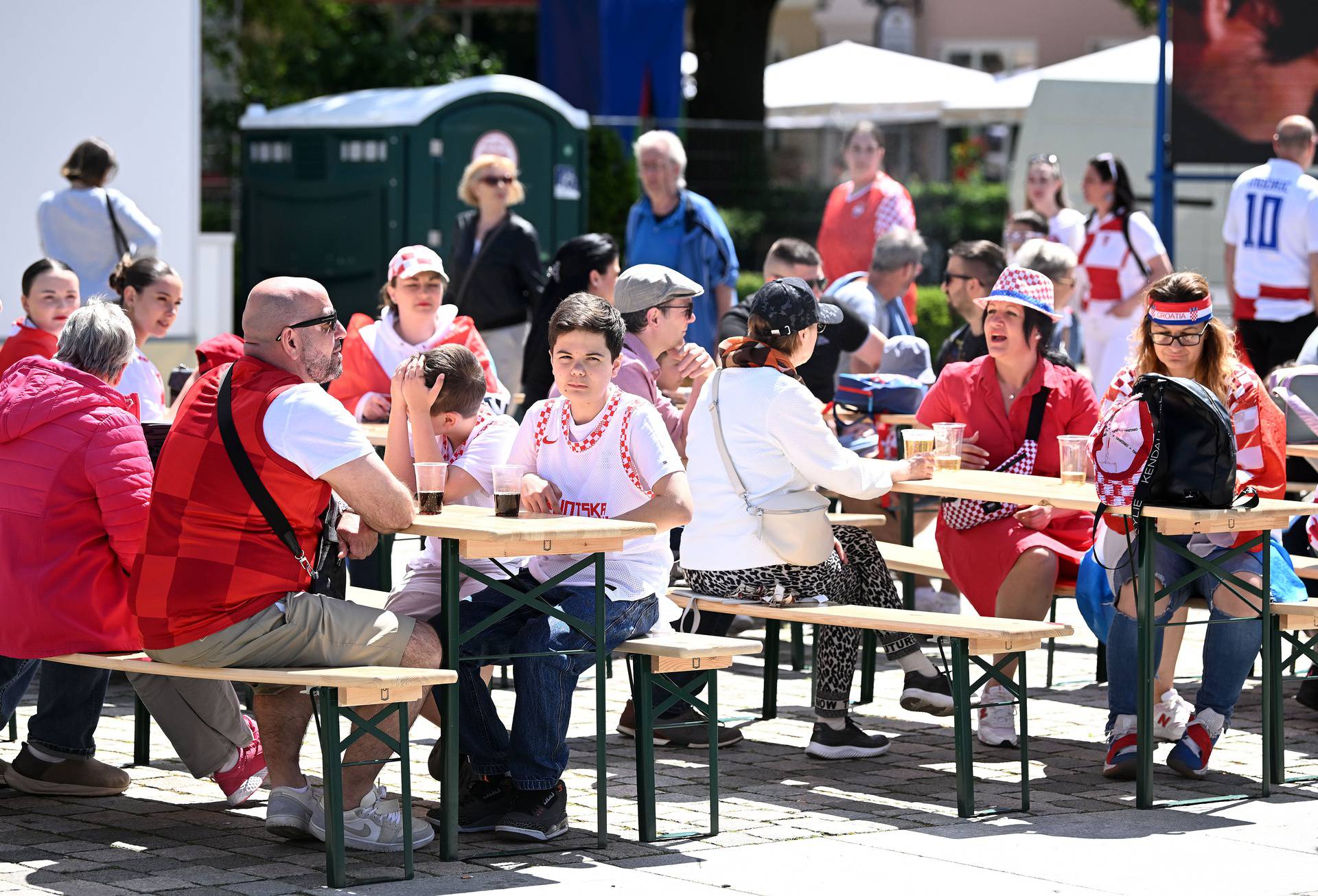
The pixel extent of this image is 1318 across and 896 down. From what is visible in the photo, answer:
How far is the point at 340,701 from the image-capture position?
5020 millimetres

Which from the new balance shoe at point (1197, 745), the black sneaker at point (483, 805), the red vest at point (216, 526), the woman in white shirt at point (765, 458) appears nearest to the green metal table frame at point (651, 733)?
the black sneaker at point (483, 805)

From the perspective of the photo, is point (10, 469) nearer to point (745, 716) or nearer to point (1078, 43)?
point (745, 716)

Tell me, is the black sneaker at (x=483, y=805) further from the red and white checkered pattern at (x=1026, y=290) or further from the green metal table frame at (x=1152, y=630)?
the red and white checkered pattern at (x=1026, y=290)

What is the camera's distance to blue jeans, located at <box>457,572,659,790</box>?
217 inches

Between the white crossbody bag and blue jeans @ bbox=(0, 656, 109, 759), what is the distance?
2034 mm

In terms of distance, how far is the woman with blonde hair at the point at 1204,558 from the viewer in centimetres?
638

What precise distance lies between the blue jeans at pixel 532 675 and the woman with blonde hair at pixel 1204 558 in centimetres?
160

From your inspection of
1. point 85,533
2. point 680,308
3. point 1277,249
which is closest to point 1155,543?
point 680,308

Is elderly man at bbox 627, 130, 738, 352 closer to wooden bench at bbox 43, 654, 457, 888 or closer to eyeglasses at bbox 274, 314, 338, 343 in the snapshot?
eyeglasses at bbox 274, 314, 338, 343

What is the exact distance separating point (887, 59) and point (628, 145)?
590 centimetres

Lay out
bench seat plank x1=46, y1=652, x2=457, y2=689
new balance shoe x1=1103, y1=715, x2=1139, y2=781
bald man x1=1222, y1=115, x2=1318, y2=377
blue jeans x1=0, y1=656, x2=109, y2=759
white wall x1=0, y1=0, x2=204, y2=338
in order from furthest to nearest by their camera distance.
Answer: white wall x1=0, y1=0, x2=204, y2=338, bald man x1=1222, y1=115, x2=1318, y2=377, new balance shoe x1=1103, y1=715, x2=1139, y2=781, blue jeans x1=0, y1=656, x2=109, y2=759, bench seat plank x1=46, y1=652, x2=457, y2=689

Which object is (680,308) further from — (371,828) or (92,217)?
(92,217)

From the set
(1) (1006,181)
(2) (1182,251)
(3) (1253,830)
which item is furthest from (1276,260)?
(1) (1006,181)

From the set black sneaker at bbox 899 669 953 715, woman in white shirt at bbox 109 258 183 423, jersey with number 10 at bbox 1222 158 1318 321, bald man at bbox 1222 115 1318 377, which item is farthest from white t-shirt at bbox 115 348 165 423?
jersey with number 10 at bbox 1222 158 1318 321
